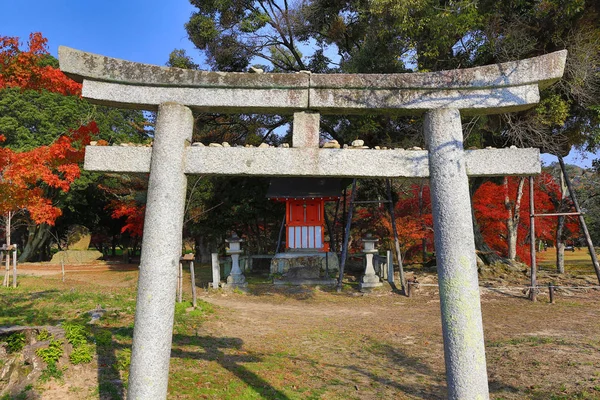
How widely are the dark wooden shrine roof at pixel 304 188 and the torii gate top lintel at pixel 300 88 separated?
42.3ft

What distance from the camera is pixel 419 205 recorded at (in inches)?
718

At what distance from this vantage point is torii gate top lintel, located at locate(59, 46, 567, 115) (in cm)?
383

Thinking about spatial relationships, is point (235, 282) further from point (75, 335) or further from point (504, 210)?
point (504, 210)

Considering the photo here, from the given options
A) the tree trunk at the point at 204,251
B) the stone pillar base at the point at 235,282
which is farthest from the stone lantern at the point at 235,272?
the tree trunk at the point at 204,251

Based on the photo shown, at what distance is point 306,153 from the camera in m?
3.88

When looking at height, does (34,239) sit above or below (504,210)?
below

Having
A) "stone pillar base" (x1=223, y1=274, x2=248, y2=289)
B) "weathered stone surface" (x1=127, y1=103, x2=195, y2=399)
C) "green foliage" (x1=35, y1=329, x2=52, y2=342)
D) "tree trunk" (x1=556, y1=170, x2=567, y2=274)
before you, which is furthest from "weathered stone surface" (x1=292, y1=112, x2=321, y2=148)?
"tree trunk" (x1=556, y1=170, x2=567, y2=274)

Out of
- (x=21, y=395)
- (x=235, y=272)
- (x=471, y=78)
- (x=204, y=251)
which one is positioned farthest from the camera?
(x=204, y=251)

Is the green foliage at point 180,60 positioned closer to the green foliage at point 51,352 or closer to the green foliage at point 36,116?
the green foliage at point 36,116

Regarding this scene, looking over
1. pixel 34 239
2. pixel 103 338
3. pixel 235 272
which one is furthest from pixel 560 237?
pixel 34 239

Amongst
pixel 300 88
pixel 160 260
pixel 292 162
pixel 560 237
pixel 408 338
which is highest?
pixel 300 88

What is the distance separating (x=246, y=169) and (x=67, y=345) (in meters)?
4.17

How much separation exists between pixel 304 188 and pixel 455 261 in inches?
552

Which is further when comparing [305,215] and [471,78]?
[305,215]
